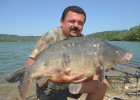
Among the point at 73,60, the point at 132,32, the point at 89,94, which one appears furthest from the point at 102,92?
the point at 132,32

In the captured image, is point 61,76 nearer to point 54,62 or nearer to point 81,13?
point 54,62

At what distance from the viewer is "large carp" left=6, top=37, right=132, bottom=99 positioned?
395 cm

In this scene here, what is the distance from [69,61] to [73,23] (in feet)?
3.69

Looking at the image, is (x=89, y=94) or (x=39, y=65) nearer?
(x=39, y=65)

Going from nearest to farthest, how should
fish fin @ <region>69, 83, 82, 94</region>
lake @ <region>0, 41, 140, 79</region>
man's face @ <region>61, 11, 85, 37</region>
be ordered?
fish fin @ <region>69, 83, 82, 94</region>, man's face @ <region>61, 11, 85, 37</region>, lake @ <region>0, 41, 140, 79</region>

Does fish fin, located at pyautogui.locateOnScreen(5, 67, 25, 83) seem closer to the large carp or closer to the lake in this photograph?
the large carp

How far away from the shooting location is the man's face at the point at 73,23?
15.9ft

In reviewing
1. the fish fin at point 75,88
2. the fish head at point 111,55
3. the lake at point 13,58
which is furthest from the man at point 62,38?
the lake at point 13,58

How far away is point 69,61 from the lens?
3.92 metres

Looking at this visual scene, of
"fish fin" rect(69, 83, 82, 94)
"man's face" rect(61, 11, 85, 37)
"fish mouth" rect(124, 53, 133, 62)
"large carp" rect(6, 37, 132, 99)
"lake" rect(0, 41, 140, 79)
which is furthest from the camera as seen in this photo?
"lake" rect(0, 41, 140, 79)

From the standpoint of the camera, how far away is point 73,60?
3939mm

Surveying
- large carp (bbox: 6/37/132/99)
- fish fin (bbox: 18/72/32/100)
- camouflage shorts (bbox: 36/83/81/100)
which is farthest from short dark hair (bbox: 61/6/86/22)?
fish fin (bbox: 18/72/32/100)

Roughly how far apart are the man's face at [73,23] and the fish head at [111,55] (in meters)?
0.74

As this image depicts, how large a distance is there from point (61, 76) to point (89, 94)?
1.12 metres
